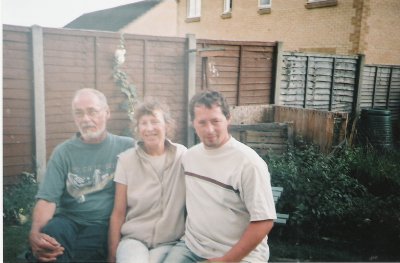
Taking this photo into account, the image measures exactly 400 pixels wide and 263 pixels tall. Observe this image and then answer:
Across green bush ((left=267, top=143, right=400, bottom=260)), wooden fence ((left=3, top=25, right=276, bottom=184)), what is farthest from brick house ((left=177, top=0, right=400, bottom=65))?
wooden fence ((left=3, top=25, right=276, bottom=184))

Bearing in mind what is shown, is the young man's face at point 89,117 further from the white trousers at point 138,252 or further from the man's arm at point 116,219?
the white trousers at point 138,252

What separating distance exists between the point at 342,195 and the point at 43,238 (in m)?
2.04

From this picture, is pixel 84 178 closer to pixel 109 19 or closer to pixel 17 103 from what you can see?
pixel 17 103

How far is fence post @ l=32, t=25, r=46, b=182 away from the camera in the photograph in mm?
2305

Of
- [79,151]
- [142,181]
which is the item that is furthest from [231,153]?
[79,151]

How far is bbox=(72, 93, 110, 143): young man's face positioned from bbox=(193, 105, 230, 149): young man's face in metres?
0.47

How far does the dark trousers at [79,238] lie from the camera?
1.63 m

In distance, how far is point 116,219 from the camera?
5.49ft

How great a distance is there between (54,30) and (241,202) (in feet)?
5.55

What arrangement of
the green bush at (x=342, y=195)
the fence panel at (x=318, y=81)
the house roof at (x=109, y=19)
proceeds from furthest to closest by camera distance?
the fence panel at (x=318, y=81) → the house roof at (x=109, y=19) → the green bush at (x=342, y=195)

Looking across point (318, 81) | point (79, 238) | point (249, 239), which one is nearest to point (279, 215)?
point (249, 239)

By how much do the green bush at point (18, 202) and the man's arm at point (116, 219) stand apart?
635mm

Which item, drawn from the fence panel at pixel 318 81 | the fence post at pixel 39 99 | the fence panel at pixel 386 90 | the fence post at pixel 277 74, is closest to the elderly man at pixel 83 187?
the fence post at pixel 39 99

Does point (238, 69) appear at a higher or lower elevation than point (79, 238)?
higher
